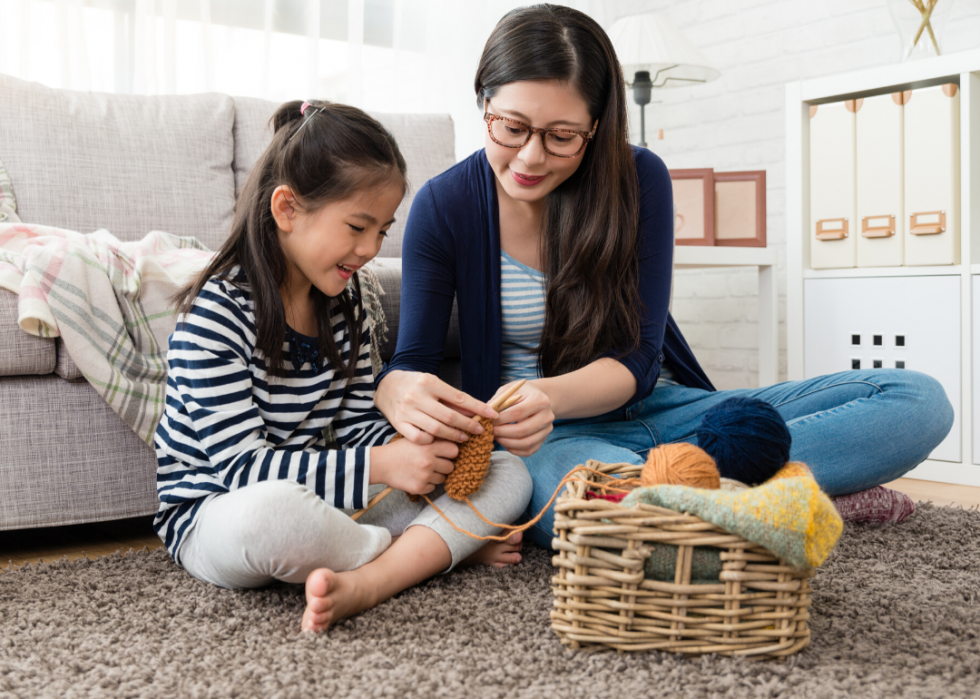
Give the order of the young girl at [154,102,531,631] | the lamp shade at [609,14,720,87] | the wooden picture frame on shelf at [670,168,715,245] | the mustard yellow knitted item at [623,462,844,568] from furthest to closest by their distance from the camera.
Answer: the lamp shade at [609,14,720,87], the wooden picture frame on shelf at [670,168,715,245], the young girl at [154,102,531,631], the mustard yellow knitted item at [623,462,844,568]

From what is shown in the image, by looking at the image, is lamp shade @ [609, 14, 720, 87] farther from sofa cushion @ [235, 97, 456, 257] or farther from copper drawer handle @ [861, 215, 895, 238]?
copper drawer handle @ [861, 215, 895, 238]

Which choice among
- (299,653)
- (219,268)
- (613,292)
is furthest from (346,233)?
(299,653)

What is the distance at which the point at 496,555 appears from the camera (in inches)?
40.2

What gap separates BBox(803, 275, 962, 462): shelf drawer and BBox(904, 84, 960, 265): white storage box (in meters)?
0.07

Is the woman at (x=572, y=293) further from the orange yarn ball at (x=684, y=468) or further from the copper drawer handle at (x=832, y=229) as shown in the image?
the copper drawer handle at (x=832, y=229)

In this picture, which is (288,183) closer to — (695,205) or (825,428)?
(825,428)

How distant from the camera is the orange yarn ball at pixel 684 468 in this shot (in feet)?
2.44

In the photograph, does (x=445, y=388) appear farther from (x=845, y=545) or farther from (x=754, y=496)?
(x=845, y=545)

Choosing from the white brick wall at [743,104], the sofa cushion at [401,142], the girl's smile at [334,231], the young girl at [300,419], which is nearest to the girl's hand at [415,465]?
the young girl at [300,419]

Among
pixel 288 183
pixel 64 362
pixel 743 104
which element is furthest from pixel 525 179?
pixel 743 104

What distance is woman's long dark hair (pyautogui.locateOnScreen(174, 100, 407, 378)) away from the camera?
980 mm

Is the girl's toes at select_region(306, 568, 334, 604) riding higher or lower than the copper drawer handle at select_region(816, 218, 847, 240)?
lower

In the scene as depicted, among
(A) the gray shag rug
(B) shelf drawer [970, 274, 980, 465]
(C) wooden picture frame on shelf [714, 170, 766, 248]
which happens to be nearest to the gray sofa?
(A) the gray shag rug

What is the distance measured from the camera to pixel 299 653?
749 mm
